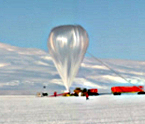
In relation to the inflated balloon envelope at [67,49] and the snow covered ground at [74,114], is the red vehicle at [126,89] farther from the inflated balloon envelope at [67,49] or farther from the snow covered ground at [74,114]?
the snow covered ground at [74,114]

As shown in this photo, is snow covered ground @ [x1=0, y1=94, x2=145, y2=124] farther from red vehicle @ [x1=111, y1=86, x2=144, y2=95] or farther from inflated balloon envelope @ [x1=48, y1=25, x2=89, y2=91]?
red vehicle @ [x1=111, y1=86, x2=144, y2=95]

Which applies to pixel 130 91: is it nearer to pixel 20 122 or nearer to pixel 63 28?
pixel 63 28

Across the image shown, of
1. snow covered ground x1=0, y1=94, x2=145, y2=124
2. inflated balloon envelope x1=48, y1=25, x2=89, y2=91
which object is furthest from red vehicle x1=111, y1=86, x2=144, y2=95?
snow covered ground x1=0, y1=94, x2=145, y2=124

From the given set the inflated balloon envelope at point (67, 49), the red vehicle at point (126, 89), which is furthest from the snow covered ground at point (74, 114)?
the red vehicle at point (126, 89)

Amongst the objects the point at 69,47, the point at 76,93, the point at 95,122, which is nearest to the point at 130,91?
the point at 76,93

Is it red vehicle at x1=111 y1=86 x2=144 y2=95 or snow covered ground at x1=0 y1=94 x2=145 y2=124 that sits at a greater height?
red vehicle at x1=111 y1=86 x2=144 y2=95

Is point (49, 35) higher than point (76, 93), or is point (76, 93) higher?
point (49, 35)

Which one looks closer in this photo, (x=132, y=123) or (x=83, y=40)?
(x=132, y=123)

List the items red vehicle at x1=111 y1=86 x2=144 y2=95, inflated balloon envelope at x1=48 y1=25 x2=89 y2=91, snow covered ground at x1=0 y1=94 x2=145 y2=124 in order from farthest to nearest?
red vehicle at x1=111 y1=86 x2=144 y2=95 → inflated balloon envelope at x1=48 y1=25 x2=89 y2=91 → snow covered ground at x1=0 y1=94 x2=145 y2=124
